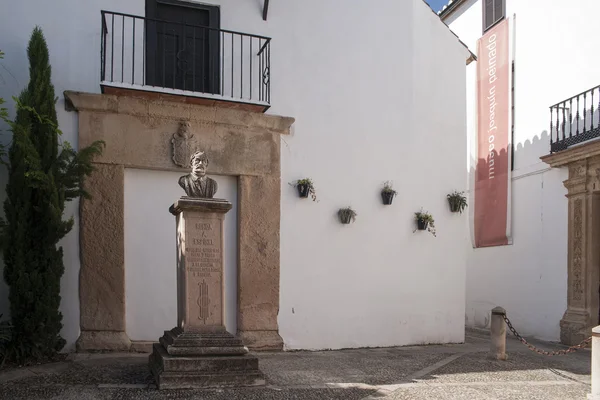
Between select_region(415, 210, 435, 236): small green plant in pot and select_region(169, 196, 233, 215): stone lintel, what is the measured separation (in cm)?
400

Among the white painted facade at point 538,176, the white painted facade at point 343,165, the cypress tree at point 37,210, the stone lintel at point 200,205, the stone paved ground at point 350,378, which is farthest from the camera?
the white painted facade at point 538,176

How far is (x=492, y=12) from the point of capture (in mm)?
13297

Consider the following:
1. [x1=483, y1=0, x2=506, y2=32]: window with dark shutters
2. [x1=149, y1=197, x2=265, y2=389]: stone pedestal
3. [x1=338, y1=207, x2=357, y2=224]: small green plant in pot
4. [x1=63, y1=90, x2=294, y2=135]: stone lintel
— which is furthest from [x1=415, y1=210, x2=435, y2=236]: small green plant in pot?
[x1=483, y1=0, x2=506, y2=32]: window with dark shutters

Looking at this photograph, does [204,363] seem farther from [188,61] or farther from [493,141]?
[493,141]

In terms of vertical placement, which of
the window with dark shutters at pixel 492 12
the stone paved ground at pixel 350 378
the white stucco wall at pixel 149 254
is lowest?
the stone paved ground at pixel 350 378

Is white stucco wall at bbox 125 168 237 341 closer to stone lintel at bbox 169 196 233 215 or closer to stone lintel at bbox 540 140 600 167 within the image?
stone lintel at bbox 169 196 233 215

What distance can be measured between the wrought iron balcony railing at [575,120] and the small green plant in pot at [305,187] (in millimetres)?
4904

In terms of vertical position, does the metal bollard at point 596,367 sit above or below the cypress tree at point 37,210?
below

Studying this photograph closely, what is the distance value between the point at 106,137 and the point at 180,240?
220 cm

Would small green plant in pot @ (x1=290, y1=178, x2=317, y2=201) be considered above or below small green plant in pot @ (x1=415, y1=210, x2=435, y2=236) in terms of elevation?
above

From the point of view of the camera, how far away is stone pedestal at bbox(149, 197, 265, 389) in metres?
5.70

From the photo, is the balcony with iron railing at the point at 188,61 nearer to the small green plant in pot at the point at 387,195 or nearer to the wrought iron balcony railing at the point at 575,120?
the small green plant in pot at the point at 387,195

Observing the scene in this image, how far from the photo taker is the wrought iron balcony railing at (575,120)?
10.1 metres

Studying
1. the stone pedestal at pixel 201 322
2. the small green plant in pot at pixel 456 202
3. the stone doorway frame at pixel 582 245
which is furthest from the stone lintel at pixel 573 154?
the stone pedestal at pixel 201 322
